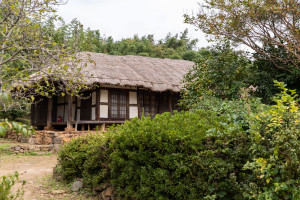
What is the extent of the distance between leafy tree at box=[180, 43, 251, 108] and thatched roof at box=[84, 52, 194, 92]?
504 cm

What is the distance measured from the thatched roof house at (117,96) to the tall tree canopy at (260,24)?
17.8 feet

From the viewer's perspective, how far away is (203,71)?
8664 mm

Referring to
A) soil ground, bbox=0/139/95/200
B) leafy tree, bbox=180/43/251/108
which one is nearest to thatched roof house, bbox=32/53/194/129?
soil ground, bbox=0/139/95/200

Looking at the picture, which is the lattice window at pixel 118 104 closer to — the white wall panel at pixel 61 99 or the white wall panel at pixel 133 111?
the white wall panel at pixel 133 111

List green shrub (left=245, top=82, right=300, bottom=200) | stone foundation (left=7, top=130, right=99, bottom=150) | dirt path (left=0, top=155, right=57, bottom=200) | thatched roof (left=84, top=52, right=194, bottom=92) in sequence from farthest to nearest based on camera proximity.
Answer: thatched roof (left=84, top=52, right=194, bottom=92) < stone foundation (left=7, top=130, right=99, bottom=150) < dirt path (left=0, top=155, right=57, bottom=200) < green shrub (left=245, top=82, right=300, bottom=200)

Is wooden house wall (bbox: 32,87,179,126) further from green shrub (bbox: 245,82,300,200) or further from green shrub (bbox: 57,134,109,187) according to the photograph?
green shrub (bbox: 245,82,300,200)

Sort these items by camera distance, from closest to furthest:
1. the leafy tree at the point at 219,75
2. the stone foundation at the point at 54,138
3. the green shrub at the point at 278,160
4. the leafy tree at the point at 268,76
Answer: the green shrub at the point at 278,160, the leafy tree at the point at 268,76, the leafy tree at the point at 219,75, the stone foundation at the point at 54,138

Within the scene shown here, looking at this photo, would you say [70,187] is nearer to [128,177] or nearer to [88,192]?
[88,192]

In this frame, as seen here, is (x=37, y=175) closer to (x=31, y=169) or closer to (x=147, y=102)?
(x=31, y=169)

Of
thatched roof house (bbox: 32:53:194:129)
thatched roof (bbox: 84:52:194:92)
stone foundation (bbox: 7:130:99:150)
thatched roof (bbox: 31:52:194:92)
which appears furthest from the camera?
thatched roof house (bbox: 32:53:194:129)

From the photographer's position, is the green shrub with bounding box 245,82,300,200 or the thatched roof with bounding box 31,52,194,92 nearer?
the green shrub with bounding box 245,82,300,200

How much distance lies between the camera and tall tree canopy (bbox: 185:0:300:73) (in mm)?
6867

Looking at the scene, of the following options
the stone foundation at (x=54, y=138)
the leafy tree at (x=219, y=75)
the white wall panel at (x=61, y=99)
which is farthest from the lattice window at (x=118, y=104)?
the leafy tree at (x=219, y=75)

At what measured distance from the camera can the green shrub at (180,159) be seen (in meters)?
3.21
